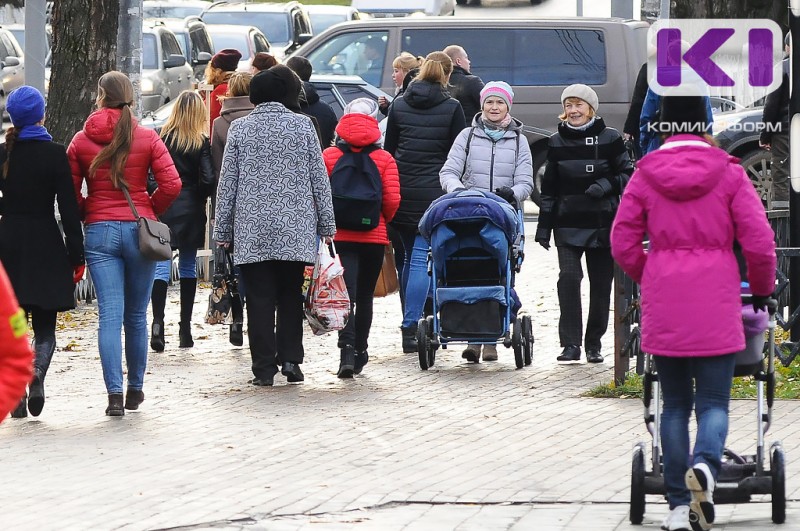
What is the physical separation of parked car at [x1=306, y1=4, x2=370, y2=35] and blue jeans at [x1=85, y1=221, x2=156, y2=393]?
2963cm

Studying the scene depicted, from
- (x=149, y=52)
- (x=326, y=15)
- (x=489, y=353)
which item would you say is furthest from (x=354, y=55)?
(x=326, y=15)

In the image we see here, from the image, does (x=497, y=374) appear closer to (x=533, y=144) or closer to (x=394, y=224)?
(x=394, y=224)

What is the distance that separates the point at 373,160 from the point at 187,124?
1.70 metres

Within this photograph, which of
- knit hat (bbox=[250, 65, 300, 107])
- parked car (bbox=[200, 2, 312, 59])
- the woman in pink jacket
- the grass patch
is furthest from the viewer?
parked car (bbox=[200, 2, 312, 59])

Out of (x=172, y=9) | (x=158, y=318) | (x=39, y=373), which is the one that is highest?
(x=172, y=9)

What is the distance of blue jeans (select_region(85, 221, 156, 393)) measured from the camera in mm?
9156

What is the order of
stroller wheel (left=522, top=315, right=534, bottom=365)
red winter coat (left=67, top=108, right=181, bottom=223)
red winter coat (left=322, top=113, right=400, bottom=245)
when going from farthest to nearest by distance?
stroller wheel (left=522, top=315, right=534, bottom=365), red winter coat (left=322, top=113, right=400, bottom=245), red winter coat (left=67, top=108, right=181, bottom=223)

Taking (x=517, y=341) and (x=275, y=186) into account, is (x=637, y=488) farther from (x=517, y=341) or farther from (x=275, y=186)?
(x=517, y=341)

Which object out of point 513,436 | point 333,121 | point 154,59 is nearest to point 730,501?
point 513,436

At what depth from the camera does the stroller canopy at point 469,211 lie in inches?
420

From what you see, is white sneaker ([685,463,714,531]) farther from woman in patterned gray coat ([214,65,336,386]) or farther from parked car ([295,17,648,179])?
parked car ([295,17,648,179])

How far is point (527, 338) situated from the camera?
11.0 meters

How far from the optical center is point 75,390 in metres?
10.3

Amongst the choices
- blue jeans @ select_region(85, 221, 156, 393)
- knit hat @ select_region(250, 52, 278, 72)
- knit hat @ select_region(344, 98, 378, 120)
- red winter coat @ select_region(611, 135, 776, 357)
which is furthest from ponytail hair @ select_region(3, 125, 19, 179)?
red winter coat @ select_region(611, 135, 776, 357)
